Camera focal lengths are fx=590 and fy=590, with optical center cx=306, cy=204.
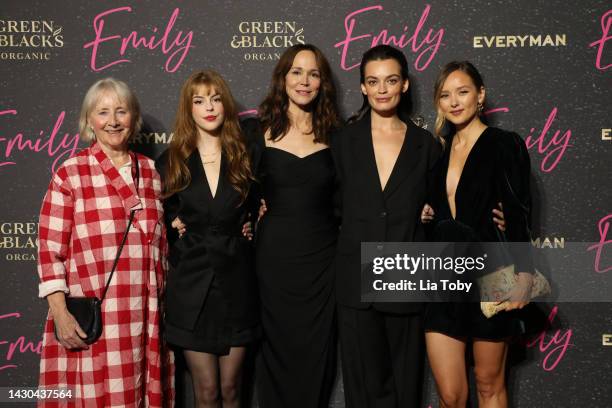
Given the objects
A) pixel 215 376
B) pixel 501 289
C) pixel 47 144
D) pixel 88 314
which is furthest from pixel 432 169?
pixel 47 144

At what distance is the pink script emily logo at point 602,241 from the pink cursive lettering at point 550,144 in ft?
1.24

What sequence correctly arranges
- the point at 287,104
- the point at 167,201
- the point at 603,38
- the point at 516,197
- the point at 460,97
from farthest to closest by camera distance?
1. the point at 603,38
2. the point at 287,104
3. the point at 167,201
4. the point at 460,97
5. the point at 516,197

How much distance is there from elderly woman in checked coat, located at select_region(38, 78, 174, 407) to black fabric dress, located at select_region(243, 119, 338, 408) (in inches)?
19.7

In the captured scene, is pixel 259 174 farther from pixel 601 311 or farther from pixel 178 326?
pixel 601 311

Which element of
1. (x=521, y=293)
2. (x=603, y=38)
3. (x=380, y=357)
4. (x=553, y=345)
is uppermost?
(x=603, y=38)

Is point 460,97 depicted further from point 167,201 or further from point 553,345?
point 553,345

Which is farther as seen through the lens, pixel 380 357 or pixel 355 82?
pixel 355 82

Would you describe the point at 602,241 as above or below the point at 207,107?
below

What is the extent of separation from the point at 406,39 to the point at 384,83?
0.60 meters

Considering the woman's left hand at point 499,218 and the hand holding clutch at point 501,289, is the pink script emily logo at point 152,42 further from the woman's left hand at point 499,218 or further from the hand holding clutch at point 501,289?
the hand holding clutch at point 501,289

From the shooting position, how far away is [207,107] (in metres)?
2.48

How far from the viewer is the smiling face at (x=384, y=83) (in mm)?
2498

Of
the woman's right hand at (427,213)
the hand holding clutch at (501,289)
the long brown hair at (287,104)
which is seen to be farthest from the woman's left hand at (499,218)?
the long brown hair at (287,104)

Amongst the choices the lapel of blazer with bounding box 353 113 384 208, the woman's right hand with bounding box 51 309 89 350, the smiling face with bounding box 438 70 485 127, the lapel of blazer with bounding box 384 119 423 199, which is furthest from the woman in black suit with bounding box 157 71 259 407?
the smiling face with bounding box 438 70 485 127
